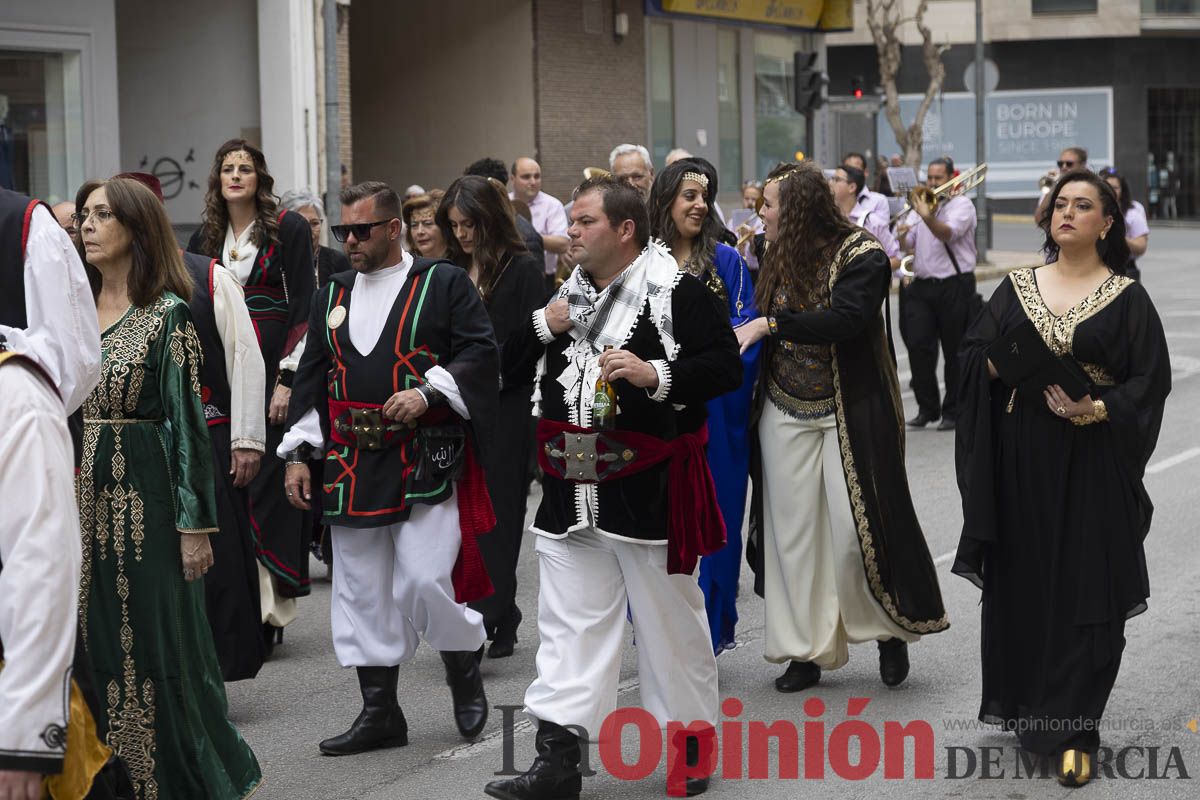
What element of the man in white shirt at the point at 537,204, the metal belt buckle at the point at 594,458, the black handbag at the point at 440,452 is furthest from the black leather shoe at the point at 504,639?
the man in white shirt at the point at 537,204

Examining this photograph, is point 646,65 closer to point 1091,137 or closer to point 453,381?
point 453,381

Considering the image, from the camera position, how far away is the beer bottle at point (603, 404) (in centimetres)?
523

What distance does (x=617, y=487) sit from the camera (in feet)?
17.5

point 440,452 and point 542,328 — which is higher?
point 542,328

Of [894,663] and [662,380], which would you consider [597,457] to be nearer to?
[662,380]

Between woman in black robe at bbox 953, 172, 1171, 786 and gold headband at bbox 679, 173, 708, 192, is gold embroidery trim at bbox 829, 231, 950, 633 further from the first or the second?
woman in black robe at bbox 953, 172, 1171, 786

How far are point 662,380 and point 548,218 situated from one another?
8.94 meters

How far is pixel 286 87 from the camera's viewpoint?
1858 cm

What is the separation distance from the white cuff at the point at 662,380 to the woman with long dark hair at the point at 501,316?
2006 mm

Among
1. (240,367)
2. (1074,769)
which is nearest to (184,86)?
(240,367)

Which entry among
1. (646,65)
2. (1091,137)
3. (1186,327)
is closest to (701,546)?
(1186,327)

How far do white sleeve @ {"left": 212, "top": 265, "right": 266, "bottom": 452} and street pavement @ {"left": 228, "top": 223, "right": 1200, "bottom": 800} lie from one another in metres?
1.13

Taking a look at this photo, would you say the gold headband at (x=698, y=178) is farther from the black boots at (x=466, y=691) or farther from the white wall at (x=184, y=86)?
the white wall at (x=184, y=86)

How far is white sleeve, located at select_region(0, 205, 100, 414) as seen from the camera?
3748 millimetres
